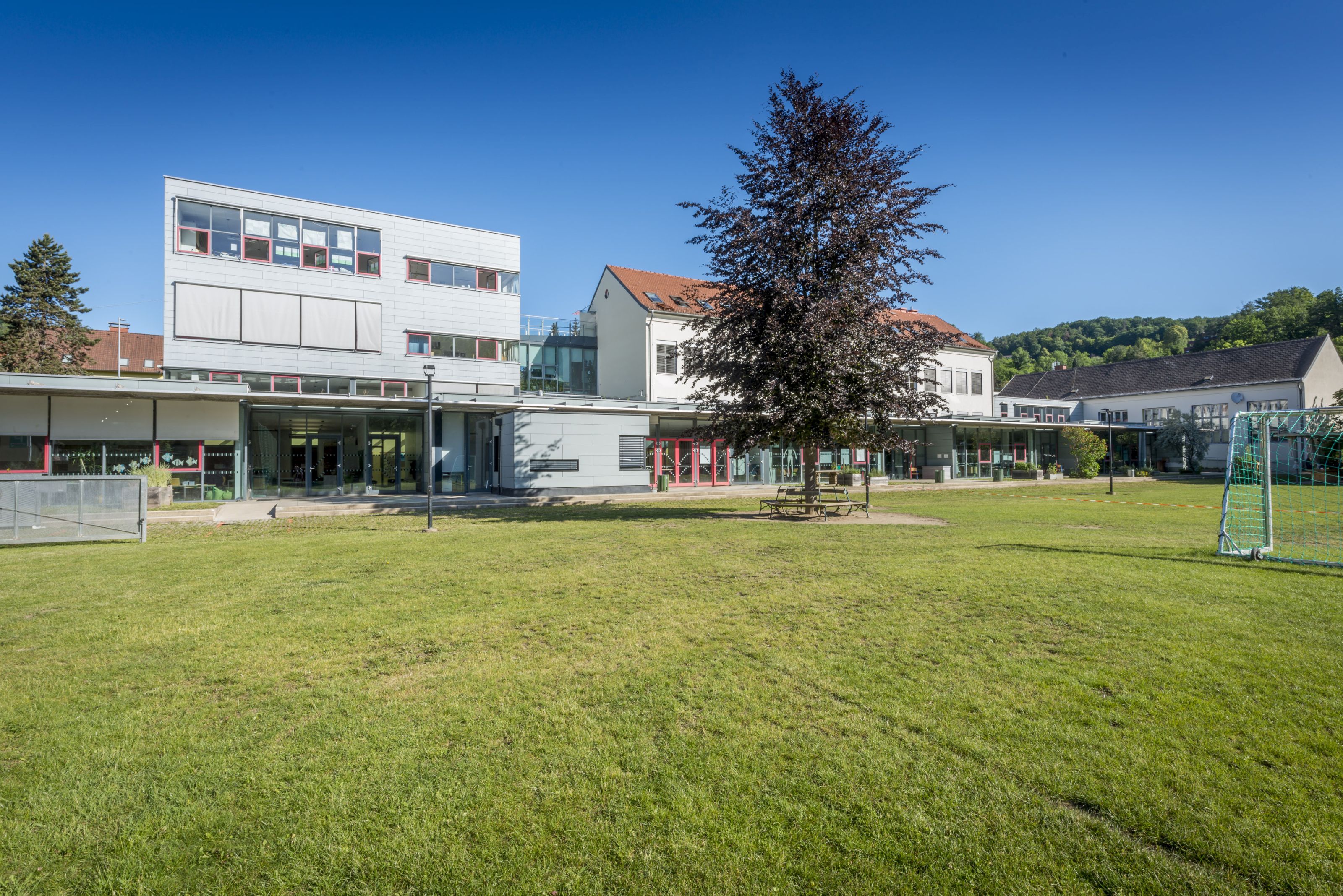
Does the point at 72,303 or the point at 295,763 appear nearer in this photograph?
the point at 295,763

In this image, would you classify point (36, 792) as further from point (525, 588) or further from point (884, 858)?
point (525, 588)

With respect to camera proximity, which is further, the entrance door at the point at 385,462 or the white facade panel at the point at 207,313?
the entrance door at the point at 385,462

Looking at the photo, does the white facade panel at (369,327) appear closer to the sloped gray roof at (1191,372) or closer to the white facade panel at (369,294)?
the white facade panel at (369,294)

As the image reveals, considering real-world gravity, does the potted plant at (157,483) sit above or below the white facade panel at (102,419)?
below

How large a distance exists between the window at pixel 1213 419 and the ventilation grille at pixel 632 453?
1701 inches

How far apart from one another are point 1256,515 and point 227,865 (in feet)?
59.7

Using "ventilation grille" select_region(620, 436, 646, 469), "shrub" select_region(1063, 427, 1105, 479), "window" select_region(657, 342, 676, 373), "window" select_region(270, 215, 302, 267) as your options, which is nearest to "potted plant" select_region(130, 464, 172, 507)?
"window" select_region(270, 215, 302, 267)

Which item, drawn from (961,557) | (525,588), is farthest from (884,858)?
(961,557)

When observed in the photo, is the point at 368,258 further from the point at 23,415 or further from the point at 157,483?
the point at 23,415

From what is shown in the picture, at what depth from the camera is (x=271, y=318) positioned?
25.2 meters

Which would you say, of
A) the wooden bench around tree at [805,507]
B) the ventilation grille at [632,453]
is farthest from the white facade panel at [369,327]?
the wooden bench around tree at [805,507]

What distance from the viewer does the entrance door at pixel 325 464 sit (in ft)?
82.2

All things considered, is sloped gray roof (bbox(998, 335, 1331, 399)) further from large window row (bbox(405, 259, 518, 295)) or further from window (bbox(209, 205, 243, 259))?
window (bbox(209, 205, 243, 259))

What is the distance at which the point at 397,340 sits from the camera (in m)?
27.4
